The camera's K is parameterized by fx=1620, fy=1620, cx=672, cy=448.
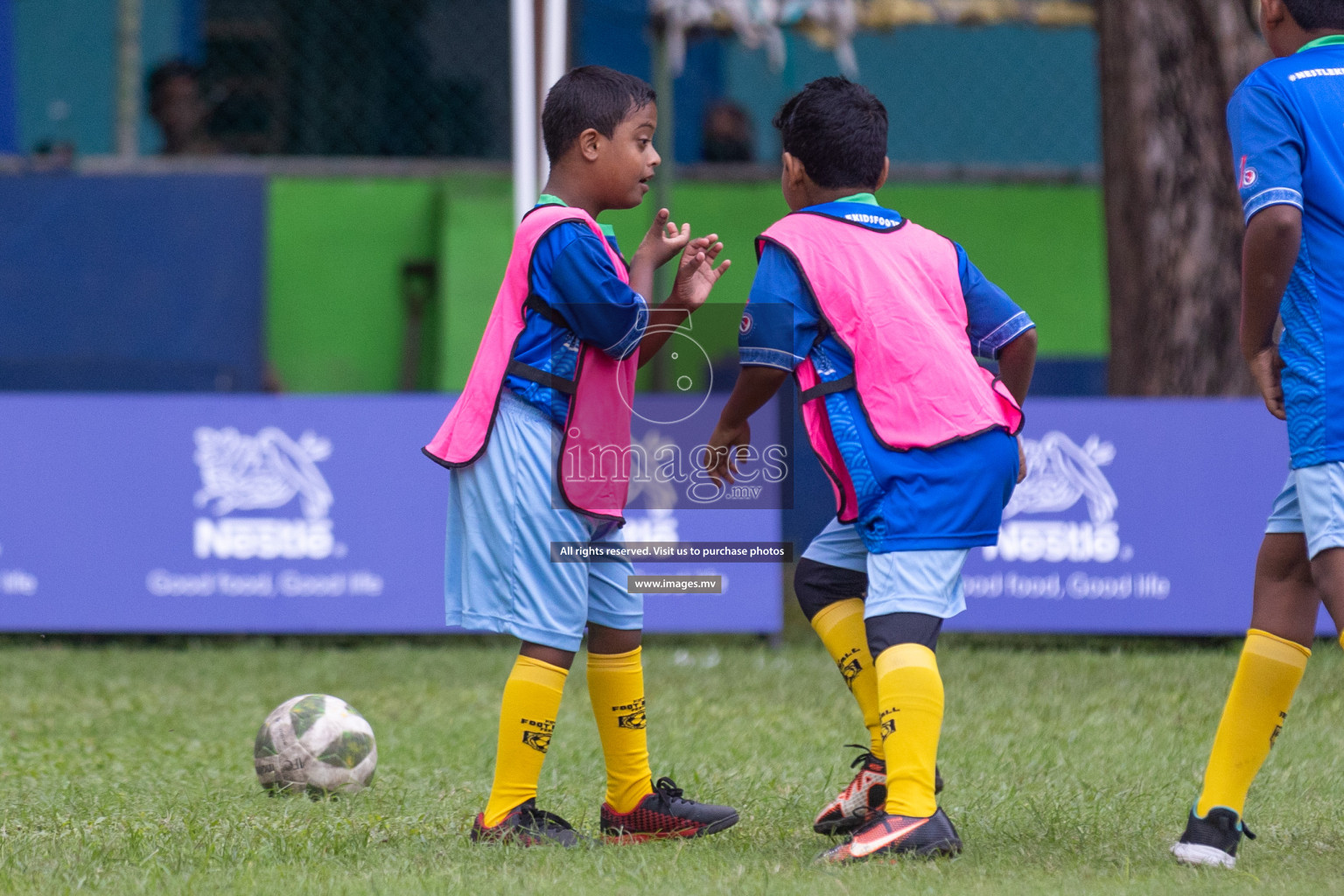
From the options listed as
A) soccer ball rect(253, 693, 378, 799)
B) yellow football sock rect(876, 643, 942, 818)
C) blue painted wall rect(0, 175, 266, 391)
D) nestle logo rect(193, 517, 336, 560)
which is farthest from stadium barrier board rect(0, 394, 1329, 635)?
yellow football sock rect(876, 643, 942, 818)

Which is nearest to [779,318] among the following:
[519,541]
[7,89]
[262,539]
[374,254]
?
[519,541]

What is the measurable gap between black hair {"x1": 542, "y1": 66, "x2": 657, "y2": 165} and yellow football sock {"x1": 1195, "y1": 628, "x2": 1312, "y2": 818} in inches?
72.9

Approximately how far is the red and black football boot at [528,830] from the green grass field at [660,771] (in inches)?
2.1

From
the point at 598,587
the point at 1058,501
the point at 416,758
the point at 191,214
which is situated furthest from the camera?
the point at 191,214

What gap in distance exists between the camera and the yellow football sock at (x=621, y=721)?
393 centimetres

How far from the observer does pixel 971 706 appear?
20.4 ft

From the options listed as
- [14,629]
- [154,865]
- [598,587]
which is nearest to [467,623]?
[598,587]

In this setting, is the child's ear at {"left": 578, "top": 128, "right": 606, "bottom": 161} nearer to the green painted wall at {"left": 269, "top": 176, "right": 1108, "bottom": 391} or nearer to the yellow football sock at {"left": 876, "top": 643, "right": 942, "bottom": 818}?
the yellow football sock at {"left": 876, "top": 643, "right": 942, "bottom": 818}

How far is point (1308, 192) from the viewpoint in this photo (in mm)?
3412

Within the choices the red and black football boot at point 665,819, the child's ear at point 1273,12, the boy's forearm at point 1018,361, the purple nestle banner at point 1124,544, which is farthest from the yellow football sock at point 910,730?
the purple nestle banner at point 1124,544

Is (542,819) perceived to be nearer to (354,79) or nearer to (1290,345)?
(1290,345)

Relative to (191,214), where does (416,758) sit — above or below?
→ below

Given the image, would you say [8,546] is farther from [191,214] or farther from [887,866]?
[887,866]

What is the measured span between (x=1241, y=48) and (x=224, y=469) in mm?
5856
